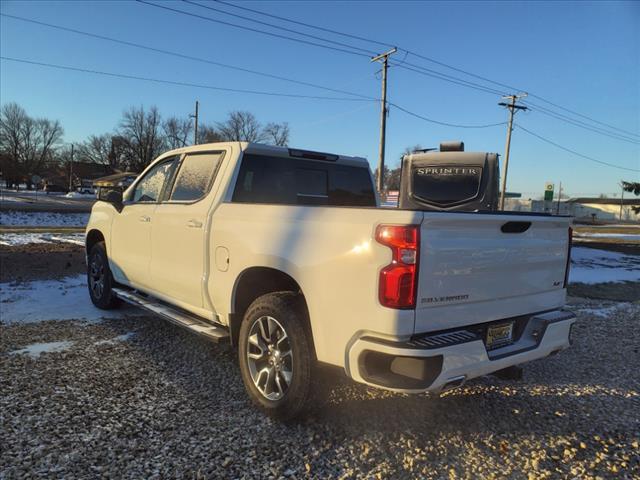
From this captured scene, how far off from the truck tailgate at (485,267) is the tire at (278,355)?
826 millimetres

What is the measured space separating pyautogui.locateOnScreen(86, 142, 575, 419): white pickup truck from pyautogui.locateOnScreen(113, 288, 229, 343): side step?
0.02 metres

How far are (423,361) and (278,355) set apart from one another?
3.67 ft

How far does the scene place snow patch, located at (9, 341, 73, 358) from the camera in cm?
444

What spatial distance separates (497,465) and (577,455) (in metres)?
0.59

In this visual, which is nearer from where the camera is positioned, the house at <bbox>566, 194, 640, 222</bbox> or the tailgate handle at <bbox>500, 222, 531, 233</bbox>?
the tailgate handle at <bbox>500, 222, 531, 233</bbox>

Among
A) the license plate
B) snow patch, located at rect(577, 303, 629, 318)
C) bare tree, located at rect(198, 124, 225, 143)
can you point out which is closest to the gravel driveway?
the license plate

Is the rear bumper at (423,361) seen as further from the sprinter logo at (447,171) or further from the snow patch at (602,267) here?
the snow patch at (602,267)

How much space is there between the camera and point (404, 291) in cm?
260

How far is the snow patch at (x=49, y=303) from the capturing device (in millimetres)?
5727

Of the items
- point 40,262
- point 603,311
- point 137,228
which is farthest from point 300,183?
point 40,262

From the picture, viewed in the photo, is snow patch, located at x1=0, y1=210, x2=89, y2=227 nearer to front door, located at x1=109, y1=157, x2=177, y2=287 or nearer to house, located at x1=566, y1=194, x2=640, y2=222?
front door, located at x1=109, y1=157, x2=177, y2=287

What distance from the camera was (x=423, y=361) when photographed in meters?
2.59

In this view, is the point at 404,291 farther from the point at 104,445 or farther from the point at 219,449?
the point at 104,445

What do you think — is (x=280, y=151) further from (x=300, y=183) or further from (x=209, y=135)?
(x=209, y=135)
